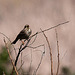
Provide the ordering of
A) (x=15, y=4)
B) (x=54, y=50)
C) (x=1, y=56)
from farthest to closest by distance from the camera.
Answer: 1. (x=15, y=4)
2. (x=54, y=50)
3. (x=1, y=56)

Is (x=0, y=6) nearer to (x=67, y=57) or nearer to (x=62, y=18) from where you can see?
(x=62, y=18)

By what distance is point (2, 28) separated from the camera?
15.5 meters

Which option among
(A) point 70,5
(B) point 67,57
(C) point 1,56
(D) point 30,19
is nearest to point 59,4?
(A) point 70,5

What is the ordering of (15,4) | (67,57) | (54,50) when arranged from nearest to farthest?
(54,50), (67,57), (15,4)

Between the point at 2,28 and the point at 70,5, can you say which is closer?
the point at 2,28

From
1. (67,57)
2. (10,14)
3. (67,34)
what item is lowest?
(67,57)

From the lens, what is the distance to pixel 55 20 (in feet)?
53.8

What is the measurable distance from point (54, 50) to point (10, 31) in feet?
8.87

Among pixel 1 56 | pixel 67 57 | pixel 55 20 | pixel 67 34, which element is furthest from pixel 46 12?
pixel 1 56

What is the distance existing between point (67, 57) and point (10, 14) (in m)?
4.24

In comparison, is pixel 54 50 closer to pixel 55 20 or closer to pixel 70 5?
pixel 55 20

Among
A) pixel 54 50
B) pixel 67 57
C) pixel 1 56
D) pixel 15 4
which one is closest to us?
pixel 1 56

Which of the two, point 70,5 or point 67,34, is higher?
point 70,5

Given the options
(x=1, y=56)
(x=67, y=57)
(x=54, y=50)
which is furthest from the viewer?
(x=67, y=57)
